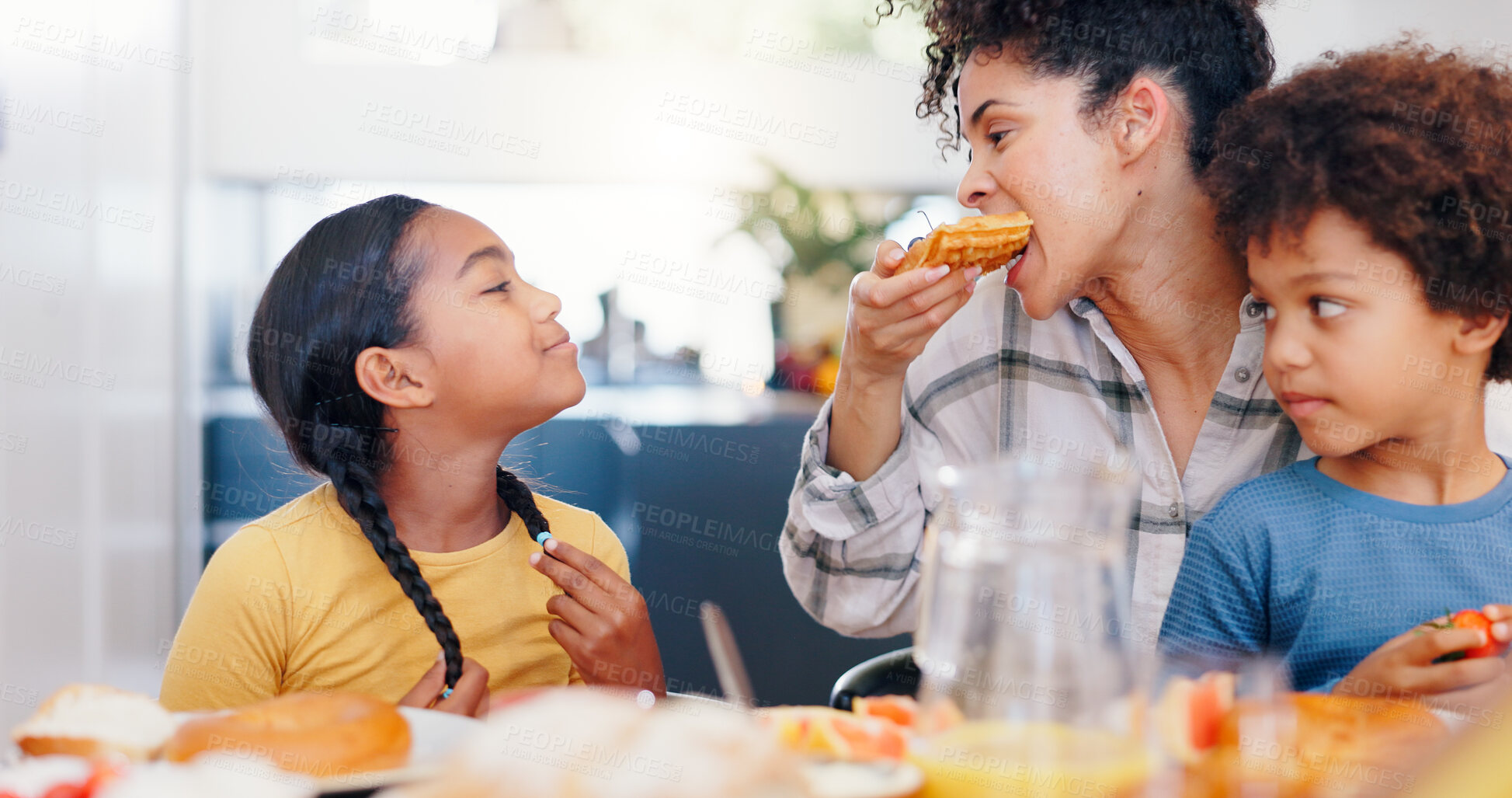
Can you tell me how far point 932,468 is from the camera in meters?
1.54

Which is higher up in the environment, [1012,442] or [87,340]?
[87,340]

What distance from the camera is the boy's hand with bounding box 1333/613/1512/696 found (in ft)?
2.41

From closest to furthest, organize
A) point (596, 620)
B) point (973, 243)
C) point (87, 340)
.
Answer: point (596, 620) → point (973, 243) → point (87, 340)

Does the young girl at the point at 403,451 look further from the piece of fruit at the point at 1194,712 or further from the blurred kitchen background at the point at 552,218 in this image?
the blurred kitchen background at the point at 552,218

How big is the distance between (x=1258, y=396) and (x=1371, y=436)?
1.02 ft

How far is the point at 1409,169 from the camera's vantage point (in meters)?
1.01

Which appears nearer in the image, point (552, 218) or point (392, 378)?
point (392, 378)

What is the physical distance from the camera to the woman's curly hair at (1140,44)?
1.35 m

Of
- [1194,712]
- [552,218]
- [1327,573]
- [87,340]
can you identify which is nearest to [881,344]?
[1327,573]

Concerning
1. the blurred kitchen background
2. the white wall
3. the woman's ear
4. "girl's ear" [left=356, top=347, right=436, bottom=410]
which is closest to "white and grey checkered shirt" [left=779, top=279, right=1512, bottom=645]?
the woman's ear

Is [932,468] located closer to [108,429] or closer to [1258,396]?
[1258,396]

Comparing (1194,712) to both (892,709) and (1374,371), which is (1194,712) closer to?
(892,709)

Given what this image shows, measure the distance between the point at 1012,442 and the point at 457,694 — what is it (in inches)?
36.0

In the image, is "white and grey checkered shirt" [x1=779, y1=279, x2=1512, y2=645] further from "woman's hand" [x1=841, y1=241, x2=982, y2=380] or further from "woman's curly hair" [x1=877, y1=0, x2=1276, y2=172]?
"woman's curly hair" [x1=877, y1=0, x2=1276, y2=172]
